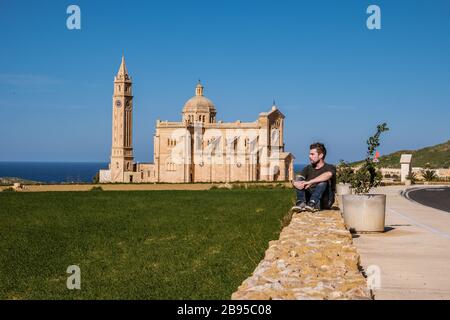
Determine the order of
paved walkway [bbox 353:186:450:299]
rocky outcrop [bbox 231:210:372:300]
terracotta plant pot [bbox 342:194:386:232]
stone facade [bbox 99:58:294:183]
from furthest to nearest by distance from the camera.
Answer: stone facade [bbox 99:58:294:183], terracotta plant pot [bbox 342:194:386:232], paved walkway [bbox 353:186:450:299], rocky outcrop [bbox 231:210:372:300]

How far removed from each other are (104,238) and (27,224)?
4154mm

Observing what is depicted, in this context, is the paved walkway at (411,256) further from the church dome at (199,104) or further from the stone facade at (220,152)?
the church dome at (199,104)

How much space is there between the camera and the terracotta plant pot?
14148mm

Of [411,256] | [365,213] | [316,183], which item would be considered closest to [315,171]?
[316,183]

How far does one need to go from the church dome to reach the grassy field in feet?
221

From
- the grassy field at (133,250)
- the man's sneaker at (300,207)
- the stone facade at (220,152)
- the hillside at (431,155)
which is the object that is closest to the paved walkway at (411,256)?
the man's sneaker at (300,207)

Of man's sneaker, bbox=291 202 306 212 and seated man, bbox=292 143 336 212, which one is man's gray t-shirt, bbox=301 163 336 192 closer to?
seated man, bbox=292 143 336 212

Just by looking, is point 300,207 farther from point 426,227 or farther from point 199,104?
point 199,104

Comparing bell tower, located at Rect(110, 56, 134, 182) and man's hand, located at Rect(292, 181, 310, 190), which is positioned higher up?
bell tower, located at Rect(110, 56, 134, 182)

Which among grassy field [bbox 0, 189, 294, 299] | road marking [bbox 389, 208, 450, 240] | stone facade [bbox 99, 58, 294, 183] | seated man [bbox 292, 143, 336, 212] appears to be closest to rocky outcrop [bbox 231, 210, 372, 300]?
grassy field [bbox 0, 189, 294, 299]

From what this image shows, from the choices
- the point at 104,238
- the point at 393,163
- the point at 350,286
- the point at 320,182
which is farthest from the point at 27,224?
the point at 393,163

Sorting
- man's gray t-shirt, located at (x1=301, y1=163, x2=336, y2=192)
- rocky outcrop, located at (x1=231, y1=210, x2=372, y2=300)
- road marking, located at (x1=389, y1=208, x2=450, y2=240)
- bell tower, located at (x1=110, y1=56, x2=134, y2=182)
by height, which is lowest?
road marking, located at (x1=389, y1=208, x2=450, y2=240)
